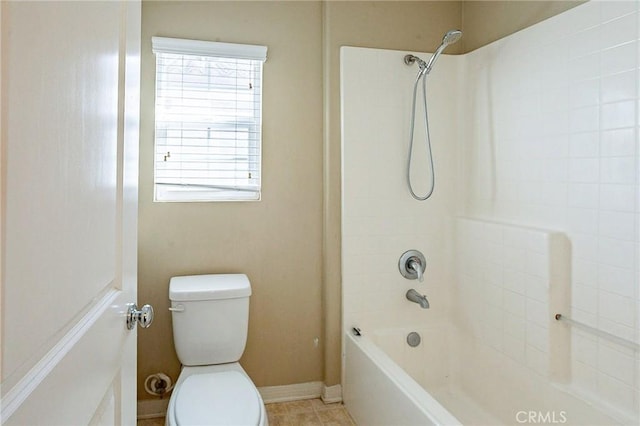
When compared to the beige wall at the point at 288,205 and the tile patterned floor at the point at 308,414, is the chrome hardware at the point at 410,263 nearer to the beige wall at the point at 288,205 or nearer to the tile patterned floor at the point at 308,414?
the beige wall at the point at 288,205

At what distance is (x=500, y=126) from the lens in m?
2.35

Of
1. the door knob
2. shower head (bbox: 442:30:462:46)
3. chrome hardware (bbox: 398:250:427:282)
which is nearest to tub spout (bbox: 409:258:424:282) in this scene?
chrome hardware (bbox: 398:250:427:282)

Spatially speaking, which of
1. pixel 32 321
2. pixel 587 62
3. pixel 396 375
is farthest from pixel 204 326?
pixel 587 62

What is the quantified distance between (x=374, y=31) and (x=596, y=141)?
1332 mm

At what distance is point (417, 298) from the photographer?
98.6 inches

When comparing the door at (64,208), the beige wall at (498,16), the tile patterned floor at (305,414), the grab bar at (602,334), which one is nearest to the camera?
the door at (64,208)

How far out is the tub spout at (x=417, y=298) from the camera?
2407 millimetres

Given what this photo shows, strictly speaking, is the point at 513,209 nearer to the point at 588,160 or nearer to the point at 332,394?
the point at 588,160

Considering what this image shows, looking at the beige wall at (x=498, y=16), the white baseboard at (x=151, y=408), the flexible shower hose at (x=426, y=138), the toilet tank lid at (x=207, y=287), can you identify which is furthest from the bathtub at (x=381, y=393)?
the beige wall at (x=498, y=16)

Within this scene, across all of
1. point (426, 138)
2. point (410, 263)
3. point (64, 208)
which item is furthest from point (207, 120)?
point (64, 208)

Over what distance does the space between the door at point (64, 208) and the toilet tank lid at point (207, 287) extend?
1179mm

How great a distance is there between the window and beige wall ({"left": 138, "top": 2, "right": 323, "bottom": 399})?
56 millimetres

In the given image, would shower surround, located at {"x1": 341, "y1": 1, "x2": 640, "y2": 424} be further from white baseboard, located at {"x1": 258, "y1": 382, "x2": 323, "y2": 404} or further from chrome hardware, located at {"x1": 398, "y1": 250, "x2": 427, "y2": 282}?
white baseboard, located at {"x1": 258, "y1": 382, "x2": 323, "y2": 404}

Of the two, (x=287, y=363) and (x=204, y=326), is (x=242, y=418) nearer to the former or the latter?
(x=204, y=326)
